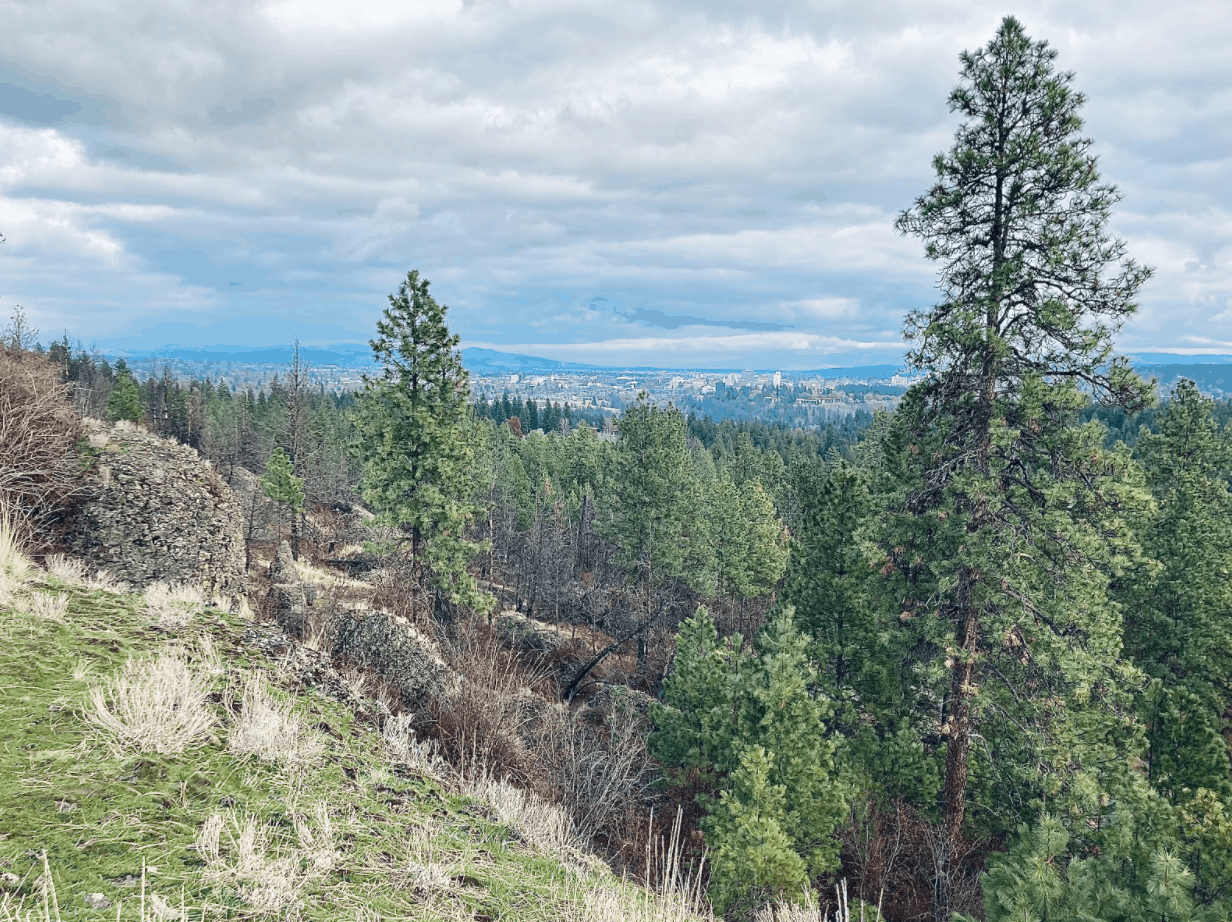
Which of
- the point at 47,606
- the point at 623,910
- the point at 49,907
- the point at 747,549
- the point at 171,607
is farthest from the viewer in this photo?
the point at 747,549

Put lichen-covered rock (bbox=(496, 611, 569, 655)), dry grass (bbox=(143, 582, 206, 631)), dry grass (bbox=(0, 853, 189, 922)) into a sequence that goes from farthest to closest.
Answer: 1. lichen-covered rock (bbox=(496, 611, 569, 655))
2. dry grass (bbox=(143, 582, 206, 631))
3. dry grass (bbox=(0, 853, 189, 922))

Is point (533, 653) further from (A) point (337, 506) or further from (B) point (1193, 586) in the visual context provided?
(A) point (337, 506)

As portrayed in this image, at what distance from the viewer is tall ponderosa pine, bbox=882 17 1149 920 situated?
1162cm

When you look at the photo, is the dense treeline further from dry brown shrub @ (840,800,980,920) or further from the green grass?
the green grass

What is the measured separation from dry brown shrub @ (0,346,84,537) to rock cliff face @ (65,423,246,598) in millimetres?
395

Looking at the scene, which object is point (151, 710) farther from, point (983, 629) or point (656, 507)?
point (656, 507)

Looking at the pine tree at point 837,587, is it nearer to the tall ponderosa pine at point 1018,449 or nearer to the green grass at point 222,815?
the tall ponderosa pine at point 1018,449

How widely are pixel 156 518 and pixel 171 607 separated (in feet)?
19.4

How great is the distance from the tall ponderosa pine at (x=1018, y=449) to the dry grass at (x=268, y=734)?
11245 millimetres

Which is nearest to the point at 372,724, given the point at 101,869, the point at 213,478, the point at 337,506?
the point at 101,869

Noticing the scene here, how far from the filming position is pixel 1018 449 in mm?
12320

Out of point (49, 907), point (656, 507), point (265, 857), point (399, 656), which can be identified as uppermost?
point (49, 907)

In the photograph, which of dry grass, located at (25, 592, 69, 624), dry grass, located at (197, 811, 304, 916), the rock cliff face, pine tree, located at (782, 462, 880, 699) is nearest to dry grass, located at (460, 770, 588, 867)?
dry grass, located at (197, 811, 304, 916)

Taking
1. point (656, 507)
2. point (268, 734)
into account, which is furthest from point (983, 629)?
point (656, 507)
